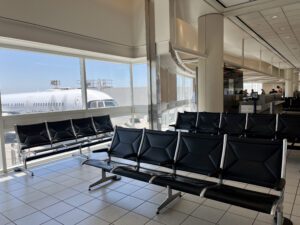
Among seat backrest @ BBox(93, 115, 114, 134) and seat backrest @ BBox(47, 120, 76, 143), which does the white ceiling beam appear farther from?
seat backrest @ BBox(47, 120, 76, 143)

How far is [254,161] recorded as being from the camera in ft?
7.38

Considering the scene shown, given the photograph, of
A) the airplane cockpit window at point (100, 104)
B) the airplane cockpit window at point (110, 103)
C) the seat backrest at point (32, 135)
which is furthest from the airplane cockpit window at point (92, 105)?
the seat backrest at point (32, 135)

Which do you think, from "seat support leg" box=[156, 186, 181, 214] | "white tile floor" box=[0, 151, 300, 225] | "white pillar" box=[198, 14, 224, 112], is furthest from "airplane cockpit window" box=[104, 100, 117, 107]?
"seat support leg" box=[156, 186, 181, 214]

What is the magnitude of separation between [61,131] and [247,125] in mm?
3454

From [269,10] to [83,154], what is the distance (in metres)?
5.18

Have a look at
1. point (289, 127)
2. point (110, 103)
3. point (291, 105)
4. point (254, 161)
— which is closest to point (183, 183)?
point (254, 161)

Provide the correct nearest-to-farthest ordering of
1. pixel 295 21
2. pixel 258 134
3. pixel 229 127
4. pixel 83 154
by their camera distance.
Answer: pixel 258 134 < pixel 229 127 < pixel 83 154 < pixel 295 21

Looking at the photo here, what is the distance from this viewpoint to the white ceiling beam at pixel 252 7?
15.9 feet

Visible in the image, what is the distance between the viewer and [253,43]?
8.46 m

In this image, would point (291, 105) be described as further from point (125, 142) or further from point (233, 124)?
point (125, 142)

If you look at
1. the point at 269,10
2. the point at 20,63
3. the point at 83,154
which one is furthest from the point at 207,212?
the point at 269,10

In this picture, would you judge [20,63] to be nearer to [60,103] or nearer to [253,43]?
[60,103]

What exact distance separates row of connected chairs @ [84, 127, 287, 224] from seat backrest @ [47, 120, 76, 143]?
1.50 metres

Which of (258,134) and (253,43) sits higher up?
(253,43)
